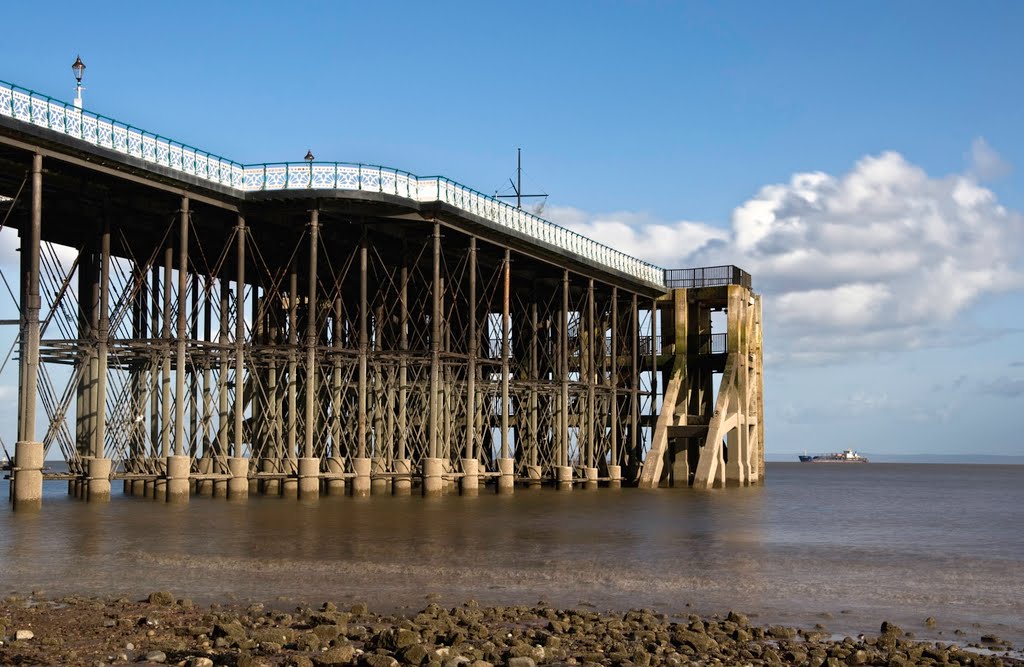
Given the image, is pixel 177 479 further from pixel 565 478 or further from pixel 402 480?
pixel 565 478

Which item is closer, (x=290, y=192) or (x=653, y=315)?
(x=290, y=192)

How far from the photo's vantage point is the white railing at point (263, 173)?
41.3 metres

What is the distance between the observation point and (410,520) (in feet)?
136

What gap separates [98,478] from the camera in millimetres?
44656

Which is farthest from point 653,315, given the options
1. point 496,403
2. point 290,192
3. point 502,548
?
point 502,548

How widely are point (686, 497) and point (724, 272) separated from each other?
2280cm

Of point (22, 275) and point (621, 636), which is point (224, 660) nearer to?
point (621, 636)

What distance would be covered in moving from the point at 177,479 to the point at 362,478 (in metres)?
9.58

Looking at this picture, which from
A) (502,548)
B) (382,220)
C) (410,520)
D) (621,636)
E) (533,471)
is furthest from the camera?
(533,471)

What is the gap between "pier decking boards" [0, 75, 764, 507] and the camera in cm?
4644

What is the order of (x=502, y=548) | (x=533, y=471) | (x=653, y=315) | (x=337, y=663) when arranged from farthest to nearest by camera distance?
(x=653, y=315), (x=533, y=471), (x=502, y=548), (x=337, y=663)

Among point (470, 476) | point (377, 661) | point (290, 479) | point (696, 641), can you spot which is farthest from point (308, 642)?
point (470, 476)

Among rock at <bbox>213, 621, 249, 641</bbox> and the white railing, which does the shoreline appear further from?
the white railing

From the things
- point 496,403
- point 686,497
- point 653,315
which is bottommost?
point 686,497
